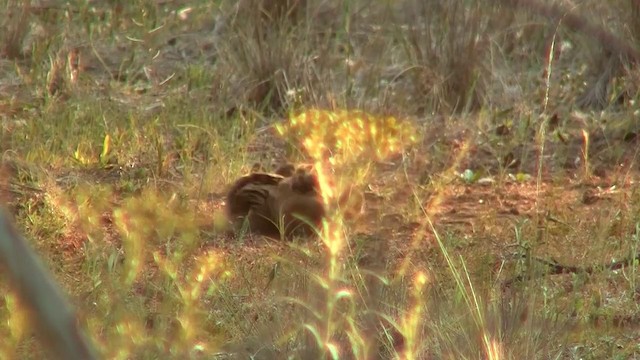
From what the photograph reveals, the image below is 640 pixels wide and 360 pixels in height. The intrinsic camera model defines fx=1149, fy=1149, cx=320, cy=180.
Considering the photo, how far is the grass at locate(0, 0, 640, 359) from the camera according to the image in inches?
103

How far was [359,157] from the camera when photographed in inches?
157

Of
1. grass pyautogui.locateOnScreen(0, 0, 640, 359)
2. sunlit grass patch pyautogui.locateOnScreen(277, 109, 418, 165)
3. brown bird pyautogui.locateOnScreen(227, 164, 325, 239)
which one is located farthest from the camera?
sunlit grass patch pyautogui.locateOnScreen(277, 109, 418, 165)

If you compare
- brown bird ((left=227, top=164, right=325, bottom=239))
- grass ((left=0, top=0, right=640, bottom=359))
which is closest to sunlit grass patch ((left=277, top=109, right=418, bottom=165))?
grass ((left=0, top=0, right=640, bottom=359))

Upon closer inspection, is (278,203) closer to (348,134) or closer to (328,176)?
(328,176)

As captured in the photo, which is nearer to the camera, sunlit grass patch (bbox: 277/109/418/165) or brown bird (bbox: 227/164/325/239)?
brown bird (bbox: 227/164/325/239)

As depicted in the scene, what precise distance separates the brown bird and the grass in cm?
8

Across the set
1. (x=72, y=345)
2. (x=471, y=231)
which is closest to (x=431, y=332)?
(x=471, y=231)

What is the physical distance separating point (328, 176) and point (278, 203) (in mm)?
258

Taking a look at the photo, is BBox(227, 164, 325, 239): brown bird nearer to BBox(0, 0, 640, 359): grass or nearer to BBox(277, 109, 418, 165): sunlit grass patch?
BBox(0, 0, 640, 359): grass

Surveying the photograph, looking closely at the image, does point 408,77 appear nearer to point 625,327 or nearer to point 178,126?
point 178,126

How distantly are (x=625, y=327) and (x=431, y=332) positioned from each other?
2.21 ft

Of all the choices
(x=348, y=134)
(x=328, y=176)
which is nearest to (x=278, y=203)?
(x=328, y=176)

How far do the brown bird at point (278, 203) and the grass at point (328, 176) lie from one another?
0.26 feet

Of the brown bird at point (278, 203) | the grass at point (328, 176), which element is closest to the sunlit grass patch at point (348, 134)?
the grass at point (328, 176)
